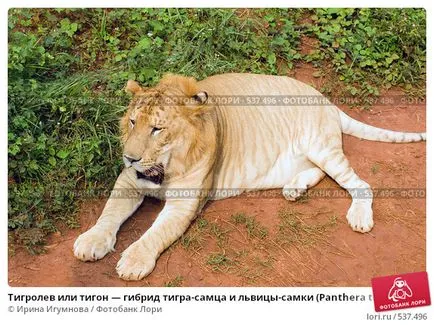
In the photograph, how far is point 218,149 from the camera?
5.57 meters

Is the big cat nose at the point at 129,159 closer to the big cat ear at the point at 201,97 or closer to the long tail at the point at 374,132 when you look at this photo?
the big cat ear at the point at 201,97

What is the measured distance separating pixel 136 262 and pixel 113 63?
7.86 ft

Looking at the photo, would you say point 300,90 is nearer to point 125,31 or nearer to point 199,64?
point 199,64

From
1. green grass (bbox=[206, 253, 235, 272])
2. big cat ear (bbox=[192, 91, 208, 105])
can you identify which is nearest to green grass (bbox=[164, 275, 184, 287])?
green grass (bbox=[206, 253, 235, 272])

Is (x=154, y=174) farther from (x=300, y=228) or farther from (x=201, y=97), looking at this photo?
(x=300, y=228)

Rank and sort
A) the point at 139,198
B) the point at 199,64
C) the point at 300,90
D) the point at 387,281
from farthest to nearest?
1. the point at 199,64
2. the point at 300,90
3. the point at 139,198
4. the point at 387,281

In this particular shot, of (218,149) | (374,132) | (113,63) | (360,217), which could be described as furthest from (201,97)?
(374,132)

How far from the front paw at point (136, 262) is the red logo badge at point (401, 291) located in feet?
5.13

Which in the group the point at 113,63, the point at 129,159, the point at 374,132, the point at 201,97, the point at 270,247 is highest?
the point at 201,97

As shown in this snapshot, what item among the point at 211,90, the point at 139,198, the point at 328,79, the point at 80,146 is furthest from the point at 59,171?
the point at 328,79

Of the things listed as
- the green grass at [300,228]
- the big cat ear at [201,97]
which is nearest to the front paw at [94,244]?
the big cat ear at [201,97]

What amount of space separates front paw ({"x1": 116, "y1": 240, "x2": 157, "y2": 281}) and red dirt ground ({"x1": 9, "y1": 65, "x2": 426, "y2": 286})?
0.06 metres

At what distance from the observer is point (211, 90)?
18.8 ft

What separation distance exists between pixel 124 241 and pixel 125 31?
2542 millimetres
